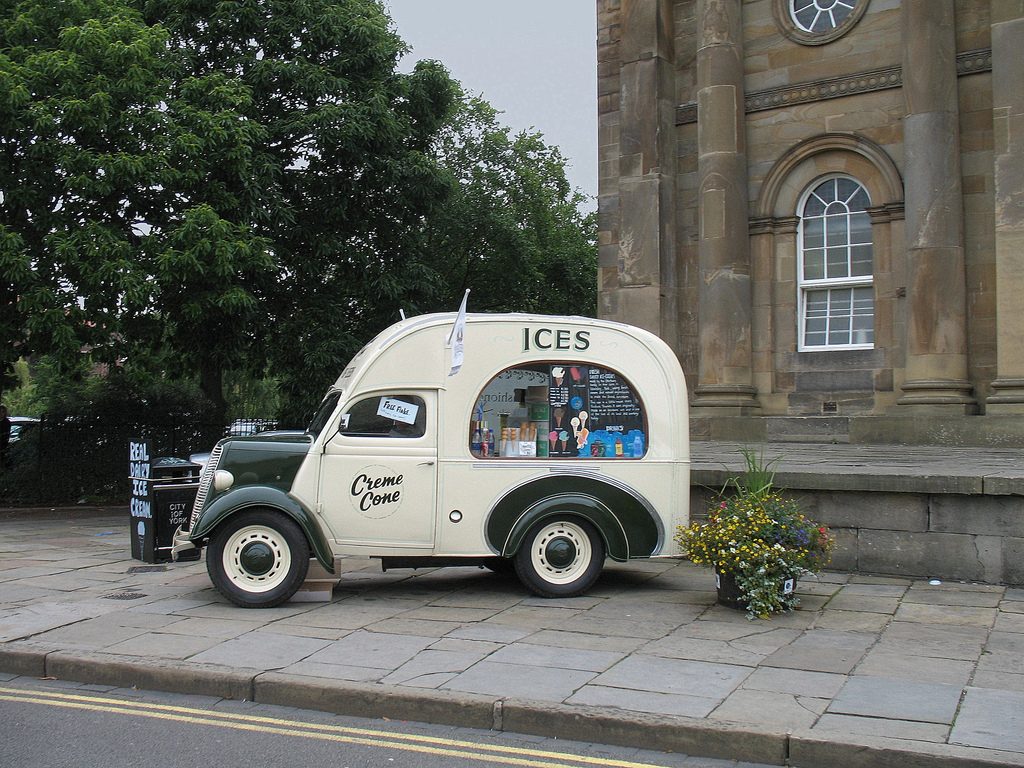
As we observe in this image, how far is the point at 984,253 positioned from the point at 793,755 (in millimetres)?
11749

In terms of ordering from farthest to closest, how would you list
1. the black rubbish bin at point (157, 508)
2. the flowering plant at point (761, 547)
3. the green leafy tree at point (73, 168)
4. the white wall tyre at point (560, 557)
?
the green leafy tree at point (73, 168) < the black rubbish bin at point (157, 508) < the white wall tyre at point (560, 557) < the flowering plant at point (761, 547)

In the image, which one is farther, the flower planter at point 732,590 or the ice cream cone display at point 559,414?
the ice cream cone display at point 559,414

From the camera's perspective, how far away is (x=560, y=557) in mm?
8906

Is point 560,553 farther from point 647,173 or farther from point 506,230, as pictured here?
point 506,230

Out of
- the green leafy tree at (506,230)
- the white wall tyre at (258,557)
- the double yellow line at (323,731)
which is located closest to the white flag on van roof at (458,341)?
the white wall tyre at (258,557)

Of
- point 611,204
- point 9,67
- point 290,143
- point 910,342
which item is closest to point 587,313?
point 611,204

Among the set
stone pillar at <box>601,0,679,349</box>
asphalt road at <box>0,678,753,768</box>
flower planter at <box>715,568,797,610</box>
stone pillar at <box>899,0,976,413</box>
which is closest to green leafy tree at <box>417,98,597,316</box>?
stone pillar at <box>601,0,679,349</box>

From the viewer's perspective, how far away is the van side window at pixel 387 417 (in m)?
8.89

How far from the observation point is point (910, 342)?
1477 cm

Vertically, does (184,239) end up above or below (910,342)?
above

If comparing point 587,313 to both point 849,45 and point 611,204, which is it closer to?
point 611,204

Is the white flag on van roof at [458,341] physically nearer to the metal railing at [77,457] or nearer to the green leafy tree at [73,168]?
the green leafy tree at [73,168]

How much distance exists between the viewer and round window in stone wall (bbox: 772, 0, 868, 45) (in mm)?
16031

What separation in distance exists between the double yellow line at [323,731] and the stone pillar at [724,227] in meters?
11.6
